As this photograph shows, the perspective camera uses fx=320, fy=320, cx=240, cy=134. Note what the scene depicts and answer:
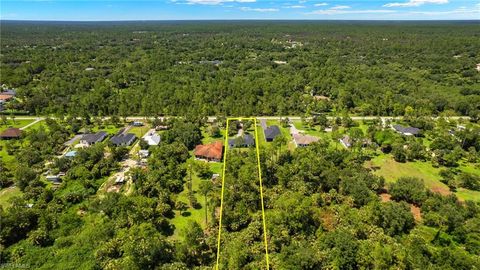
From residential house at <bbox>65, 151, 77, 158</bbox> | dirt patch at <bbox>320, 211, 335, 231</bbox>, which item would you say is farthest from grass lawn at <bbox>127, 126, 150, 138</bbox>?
dirt patch at <bbox>320, 211, 335, 231</bbox>

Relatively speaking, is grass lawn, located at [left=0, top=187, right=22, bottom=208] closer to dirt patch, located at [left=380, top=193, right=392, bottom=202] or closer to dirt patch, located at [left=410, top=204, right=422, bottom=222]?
dirt patch, located at [left=380, top=193, right=392, bottom=202]

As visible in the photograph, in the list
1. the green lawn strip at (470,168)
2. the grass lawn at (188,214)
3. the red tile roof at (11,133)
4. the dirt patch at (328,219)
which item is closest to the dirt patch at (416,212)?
the dirt patch at (328,219)

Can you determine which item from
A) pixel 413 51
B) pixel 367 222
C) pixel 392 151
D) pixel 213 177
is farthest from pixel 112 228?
pixel 413 51

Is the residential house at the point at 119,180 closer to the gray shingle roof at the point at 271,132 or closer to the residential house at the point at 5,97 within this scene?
the gray shingle roof at the point at 271,132

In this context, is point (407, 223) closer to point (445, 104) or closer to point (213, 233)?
point (213, 233)

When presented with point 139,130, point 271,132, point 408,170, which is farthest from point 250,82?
point 408,170
